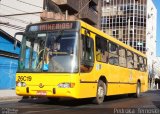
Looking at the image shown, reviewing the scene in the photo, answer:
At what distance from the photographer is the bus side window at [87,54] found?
47.5ft

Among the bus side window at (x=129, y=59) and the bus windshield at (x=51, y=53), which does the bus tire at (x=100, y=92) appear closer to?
the bus windshield at (x=51, y=53)

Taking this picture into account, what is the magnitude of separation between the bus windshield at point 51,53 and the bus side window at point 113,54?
13.2ft

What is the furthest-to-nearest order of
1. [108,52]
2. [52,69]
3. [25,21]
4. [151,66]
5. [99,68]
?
→ [151,66] < [25,21] < [108,52] < [99,68] < [52,69]

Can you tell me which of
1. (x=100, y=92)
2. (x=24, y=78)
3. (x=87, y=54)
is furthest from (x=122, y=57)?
(x=24, y=78)

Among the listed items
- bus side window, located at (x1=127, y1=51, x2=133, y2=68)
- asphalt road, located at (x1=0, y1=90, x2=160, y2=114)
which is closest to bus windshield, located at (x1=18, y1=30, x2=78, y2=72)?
asphalt road, located at (x1=0, y1=90, x2=160, y2=114)

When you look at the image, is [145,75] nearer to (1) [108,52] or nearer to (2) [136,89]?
(2) [136,89]

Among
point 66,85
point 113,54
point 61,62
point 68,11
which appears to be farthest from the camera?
point 68,11

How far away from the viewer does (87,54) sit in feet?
49.0

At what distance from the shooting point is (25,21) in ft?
122

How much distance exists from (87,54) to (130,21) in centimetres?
7177

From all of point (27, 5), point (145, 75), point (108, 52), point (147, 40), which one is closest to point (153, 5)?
point (147, 40)

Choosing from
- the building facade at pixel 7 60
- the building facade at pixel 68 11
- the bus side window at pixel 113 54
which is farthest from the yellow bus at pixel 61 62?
the building facade at pixel 68 11

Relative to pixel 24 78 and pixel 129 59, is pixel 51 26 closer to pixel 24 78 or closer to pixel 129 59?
pixel 24 78

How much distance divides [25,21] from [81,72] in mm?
23770
